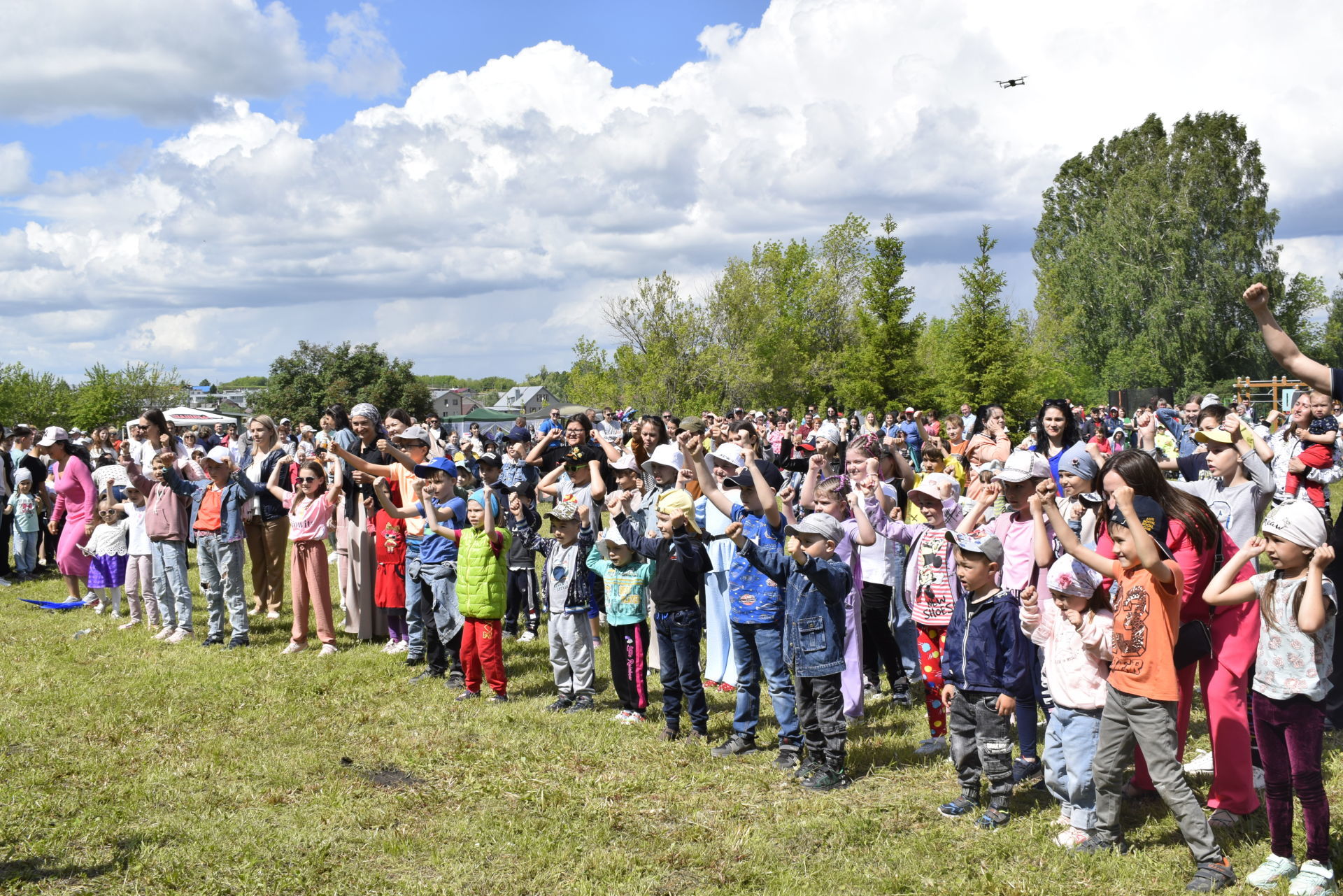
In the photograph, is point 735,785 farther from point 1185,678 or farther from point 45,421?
point 45,421

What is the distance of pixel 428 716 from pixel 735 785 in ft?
8.76

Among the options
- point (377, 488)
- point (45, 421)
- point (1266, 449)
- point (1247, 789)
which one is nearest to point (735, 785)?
point (1247, 789)

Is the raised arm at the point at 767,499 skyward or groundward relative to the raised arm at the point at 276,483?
groundward

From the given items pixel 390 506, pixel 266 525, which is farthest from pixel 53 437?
pixel 390 506

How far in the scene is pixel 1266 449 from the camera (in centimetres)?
805

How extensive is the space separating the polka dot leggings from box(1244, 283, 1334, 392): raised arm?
2639mm

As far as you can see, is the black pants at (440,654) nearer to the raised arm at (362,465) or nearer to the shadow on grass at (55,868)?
the raised arm at (362,465)

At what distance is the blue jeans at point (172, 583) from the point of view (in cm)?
1003

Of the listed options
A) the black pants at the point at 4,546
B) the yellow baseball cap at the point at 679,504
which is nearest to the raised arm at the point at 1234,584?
the yellow baseball cap at the point at 679,504

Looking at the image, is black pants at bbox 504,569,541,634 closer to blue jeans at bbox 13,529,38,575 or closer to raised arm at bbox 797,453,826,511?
raised arm at bbox 797,453,826,511

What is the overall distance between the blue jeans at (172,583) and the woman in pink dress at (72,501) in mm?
2347

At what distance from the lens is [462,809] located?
18.8 feet

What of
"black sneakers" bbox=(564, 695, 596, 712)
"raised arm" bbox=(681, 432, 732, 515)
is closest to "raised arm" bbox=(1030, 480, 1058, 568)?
"raised arm" bbox=(681, 432, 732, 515)

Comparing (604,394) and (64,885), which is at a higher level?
Answer: (604,394)
